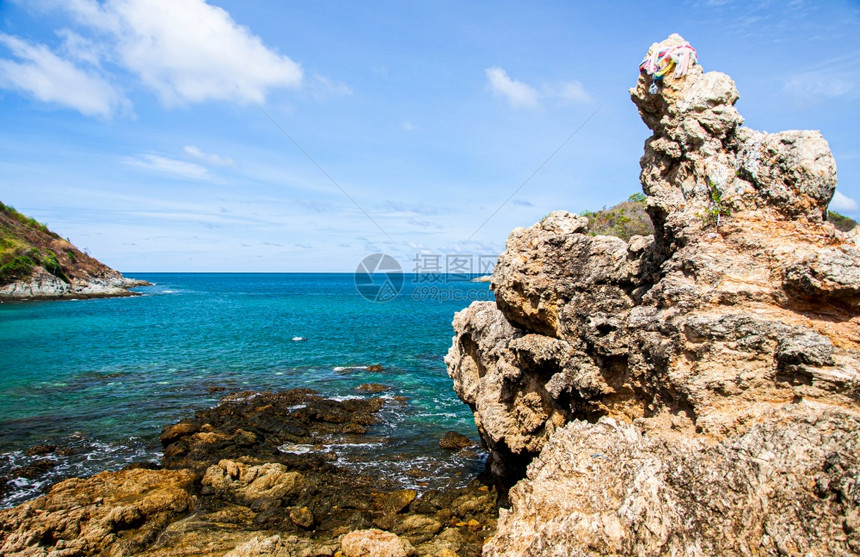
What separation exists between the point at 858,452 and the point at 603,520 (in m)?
3.10

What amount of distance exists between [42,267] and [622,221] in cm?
9275

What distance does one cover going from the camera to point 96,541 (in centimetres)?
1155

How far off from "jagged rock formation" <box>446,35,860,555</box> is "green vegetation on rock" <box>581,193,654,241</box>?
916 inches

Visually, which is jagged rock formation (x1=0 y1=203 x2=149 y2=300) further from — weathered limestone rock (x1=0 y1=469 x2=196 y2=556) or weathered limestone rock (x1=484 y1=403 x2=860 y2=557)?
weathered limestone rock (x1=484 y1=403 x2=860 y2=557)

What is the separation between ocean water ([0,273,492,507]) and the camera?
63.7 feet

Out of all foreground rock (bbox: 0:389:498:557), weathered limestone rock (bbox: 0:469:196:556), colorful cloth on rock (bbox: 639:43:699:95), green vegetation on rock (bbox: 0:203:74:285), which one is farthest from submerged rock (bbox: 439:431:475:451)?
green vegetation on rock (bbox: 0:203:74:285)

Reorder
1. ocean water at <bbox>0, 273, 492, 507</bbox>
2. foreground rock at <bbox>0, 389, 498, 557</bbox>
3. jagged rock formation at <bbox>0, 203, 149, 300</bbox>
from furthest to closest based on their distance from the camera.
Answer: jagged rock formation at <bbox>0, 203, 149, 300</bbox>, ocean water at <bbox>0, 273, 492, 507</bbox>, foreground rock at <bbox>0, 389, 498, 557</bbox>

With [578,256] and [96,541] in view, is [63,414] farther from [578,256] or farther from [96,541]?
[578,256]

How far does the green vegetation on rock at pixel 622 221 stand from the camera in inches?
1428

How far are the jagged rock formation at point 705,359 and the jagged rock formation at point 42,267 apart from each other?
→ 94.6 m

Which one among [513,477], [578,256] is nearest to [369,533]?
[513,477]

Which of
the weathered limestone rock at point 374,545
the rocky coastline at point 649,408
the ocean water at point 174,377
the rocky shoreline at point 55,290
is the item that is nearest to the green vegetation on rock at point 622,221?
the ocean water at point 174,377

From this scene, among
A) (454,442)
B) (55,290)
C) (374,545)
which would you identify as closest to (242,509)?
(374,545)

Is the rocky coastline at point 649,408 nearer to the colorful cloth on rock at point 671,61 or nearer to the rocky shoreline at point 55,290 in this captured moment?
the colorful cloth on rock at point 671,61
